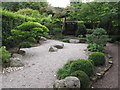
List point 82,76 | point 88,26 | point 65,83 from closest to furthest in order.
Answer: point 65,83 < point 82,76 < point 88,26

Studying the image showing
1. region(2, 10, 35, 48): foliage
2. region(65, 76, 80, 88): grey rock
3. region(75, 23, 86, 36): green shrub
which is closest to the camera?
region(65, 76, 80, 88): grey rock

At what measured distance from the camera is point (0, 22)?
6559 millimetres

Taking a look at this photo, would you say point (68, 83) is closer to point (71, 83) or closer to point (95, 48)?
point (71, 83)

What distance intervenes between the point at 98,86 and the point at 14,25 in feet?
20.2

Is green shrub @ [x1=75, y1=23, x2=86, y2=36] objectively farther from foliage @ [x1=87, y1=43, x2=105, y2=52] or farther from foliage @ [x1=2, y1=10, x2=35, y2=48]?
foliage @ [x1=2, y1=10, x2=35, y2=48]

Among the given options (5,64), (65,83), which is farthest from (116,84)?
(5,64)

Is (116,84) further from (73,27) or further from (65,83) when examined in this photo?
(73,27)

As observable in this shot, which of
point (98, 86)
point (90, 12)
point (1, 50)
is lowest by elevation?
point (98, 86)

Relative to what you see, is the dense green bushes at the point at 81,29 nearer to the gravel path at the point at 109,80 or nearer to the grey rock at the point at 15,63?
the gravel path at the point at 109,80

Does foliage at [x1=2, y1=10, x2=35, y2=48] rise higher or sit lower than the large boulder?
higher

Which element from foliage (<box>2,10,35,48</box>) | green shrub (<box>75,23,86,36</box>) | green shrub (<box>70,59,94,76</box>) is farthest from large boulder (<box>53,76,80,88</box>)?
green shrub (<box>75,23,86,36</box>)

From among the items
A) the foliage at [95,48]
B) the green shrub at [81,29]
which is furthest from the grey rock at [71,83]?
the green shrub at [81,29]

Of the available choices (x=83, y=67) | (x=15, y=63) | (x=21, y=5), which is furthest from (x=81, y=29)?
(x=83, y=67)

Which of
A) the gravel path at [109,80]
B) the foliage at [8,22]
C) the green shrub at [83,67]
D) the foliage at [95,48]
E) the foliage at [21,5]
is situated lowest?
the gravel path at [109,80]
